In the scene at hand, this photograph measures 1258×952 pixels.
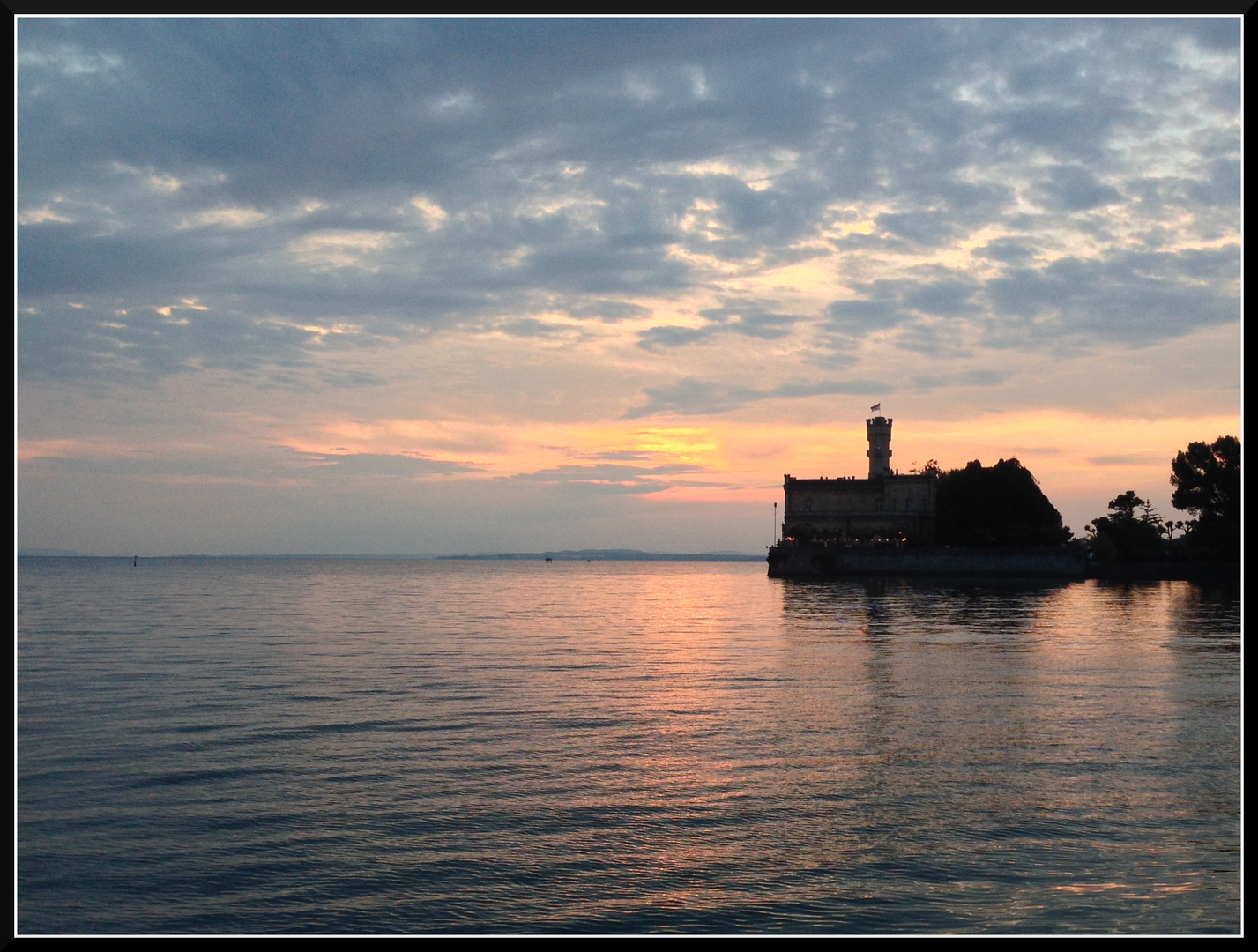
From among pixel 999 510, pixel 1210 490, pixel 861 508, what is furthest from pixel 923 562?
pixel 1210 490

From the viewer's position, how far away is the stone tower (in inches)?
6004

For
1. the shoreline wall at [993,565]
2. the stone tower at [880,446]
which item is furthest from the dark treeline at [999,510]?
the stone tower at [880,446]

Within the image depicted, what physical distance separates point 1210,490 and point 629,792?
118801 millimetres

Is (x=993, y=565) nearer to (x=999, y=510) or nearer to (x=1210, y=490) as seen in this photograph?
(x=999, y=510)

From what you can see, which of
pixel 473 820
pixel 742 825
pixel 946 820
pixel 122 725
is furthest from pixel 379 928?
pixel 122 725

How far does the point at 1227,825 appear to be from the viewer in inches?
534

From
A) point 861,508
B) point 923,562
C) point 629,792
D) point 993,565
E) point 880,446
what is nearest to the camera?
point 629,792

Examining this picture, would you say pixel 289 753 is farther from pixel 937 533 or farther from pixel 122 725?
pixel 937 533

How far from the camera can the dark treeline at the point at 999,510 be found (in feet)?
392

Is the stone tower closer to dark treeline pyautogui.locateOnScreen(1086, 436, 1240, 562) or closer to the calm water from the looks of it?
dark treeline pyautogui.locateOnScreen(1086, 436, 1240, 562)

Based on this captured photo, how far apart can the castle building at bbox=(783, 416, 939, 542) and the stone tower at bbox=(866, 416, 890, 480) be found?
2919 mm

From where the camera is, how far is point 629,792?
1516cm

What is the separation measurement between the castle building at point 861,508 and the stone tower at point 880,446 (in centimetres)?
292
